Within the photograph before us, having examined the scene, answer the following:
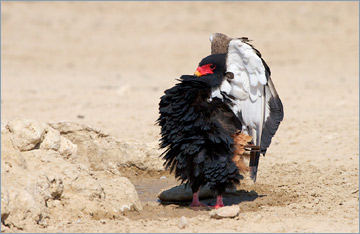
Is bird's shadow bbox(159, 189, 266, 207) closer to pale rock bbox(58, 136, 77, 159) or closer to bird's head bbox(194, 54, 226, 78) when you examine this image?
pale rock bbox(58, 136, 77, 159)

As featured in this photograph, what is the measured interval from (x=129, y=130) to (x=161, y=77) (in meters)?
7.47

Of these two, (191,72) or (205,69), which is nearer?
(205,69)

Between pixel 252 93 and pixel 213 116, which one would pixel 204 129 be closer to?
pixel 213 116

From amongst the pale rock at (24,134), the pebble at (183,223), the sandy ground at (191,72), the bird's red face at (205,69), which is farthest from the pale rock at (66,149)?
the pebble at (183,223)

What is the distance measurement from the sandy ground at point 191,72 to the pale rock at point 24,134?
0.90m

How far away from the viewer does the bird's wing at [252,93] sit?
5.96 meters

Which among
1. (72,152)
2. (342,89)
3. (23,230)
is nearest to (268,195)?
(72,152)

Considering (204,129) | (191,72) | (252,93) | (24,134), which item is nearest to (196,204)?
(204,129)

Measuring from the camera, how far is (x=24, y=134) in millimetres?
6004

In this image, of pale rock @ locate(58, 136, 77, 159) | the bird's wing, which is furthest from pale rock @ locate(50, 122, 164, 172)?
the bird's wing

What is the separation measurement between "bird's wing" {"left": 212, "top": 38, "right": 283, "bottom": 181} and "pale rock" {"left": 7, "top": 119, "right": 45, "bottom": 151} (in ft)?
5.74

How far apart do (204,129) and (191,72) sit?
1140cm

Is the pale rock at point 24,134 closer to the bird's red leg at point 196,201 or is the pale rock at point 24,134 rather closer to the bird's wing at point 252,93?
the bird's red leg at point 196,201

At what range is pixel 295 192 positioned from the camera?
6789mm
